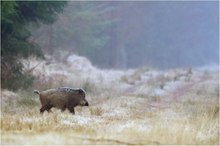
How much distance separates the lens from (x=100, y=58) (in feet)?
157

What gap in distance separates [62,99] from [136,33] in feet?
133

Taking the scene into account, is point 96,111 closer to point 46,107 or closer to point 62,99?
point 62,99

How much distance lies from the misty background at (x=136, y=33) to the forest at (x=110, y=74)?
96mm

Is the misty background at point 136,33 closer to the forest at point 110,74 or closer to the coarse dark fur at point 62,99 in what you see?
the forest at point 110,74

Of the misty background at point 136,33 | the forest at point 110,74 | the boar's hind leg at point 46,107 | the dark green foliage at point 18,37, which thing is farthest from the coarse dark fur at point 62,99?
the misty background at point 136,33

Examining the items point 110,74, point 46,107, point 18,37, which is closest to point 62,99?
point 46,107

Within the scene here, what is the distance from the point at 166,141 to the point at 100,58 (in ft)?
130

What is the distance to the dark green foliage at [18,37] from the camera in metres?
18.1

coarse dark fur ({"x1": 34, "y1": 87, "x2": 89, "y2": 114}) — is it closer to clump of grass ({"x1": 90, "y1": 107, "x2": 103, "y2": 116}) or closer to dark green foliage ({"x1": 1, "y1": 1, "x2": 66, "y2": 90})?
clump of grass ({"x1": 90, "y1": 107, "x2": 103, "y2": 116})

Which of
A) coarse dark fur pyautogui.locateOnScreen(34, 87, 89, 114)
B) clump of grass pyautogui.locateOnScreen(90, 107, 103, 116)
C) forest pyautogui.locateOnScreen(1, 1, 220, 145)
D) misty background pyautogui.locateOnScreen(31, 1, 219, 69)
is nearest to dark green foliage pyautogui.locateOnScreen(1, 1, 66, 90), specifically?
forest pyautogui.locateOnScreen(1, 1, 220, 145)

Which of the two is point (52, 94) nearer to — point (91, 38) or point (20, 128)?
point (20, 128)

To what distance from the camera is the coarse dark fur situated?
11.8m

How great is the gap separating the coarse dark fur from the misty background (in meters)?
16.1

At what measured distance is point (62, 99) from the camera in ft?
38.9
